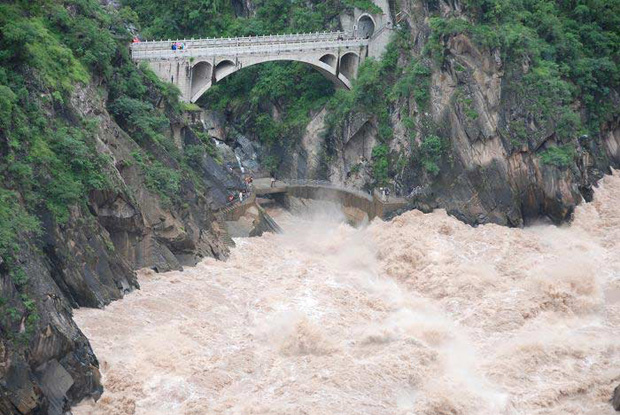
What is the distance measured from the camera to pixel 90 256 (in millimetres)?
48781

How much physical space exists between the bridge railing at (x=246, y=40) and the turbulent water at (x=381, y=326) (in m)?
14.8

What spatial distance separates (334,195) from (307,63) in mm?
10131

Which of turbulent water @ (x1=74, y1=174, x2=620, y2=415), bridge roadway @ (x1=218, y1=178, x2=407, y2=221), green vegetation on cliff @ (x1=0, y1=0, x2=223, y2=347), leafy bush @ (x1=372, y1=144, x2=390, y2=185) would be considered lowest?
turbulent water @ (x1=74, y1=174, x2=620, y2=415)

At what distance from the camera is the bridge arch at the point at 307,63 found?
229 feet

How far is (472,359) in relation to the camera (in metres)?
47.4

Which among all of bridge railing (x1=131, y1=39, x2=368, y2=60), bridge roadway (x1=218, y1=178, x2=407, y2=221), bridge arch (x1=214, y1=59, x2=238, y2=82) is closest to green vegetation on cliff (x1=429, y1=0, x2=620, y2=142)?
bridge railing (x1=131, y1=39, x2=368, y2=60)

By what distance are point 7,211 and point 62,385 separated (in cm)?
763

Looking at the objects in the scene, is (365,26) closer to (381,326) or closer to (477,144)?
(477,144)

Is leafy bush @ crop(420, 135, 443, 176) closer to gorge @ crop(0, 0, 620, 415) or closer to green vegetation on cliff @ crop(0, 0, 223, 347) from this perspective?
gorge @ crop(0, 0, 620, 415)

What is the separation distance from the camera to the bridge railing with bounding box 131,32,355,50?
67750mm

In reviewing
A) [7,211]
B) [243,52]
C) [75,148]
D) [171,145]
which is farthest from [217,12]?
[7,211]

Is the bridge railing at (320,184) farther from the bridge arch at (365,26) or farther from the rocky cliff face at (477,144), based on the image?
the bridge arch at (365,26)

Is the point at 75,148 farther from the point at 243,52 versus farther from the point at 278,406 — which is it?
the point at 243,52

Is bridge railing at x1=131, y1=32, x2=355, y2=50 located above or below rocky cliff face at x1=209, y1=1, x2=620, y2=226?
above
